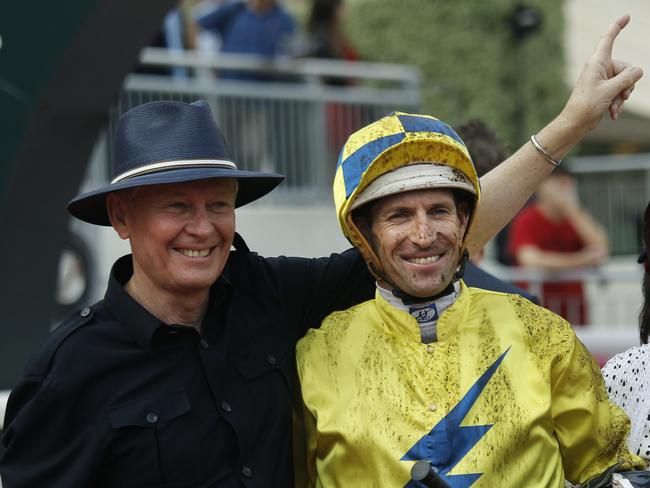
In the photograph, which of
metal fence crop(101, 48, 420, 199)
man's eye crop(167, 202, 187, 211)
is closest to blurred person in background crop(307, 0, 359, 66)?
metal fence crop(101, 48, 420, 199)

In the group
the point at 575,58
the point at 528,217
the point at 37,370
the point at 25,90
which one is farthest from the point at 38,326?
the point at 575,58

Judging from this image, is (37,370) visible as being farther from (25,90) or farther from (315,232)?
(315,232)

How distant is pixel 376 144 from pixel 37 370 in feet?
3.40

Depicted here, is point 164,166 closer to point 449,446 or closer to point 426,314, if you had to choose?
point 426,314

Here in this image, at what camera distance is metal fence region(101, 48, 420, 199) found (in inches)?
408

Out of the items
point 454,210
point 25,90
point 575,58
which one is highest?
point 575,58

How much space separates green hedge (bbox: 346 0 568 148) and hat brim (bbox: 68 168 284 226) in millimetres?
14198

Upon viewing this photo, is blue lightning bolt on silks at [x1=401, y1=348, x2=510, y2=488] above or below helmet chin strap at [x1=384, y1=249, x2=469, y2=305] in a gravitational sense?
below

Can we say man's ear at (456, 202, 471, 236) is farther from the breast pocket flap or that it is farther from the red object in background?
the red object in background

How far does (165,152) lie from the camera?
3.48 meters

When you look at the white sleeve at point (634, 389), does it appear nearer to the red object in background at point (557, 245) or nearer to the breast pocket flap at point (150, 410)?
the breast pocket flap at point (150, 410)

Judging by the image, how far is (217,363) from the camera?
11.2ft

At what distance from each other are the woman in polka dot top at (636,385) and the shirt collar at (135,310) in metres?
1.09

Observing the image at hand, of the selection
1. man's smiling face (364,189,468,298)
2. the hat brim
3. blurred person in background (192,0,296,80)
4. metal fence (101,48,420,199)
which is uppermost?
blurred person in background (192,0,296,80)
